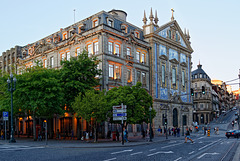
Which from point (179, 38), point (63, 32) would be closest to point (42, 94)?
point (63, 32)

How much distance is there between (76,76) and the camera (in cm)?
3944

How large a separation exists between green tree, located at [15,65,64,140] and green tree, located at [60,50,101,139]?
67.7 inches

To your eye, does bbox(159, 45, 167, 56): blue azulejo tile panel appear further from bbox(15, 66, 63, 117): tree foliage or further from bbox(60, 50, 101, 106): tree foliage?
bbox(15, 66, 63, 117): tree foliage

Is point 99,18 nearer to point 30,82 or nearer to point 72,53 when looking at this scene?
point 72,53

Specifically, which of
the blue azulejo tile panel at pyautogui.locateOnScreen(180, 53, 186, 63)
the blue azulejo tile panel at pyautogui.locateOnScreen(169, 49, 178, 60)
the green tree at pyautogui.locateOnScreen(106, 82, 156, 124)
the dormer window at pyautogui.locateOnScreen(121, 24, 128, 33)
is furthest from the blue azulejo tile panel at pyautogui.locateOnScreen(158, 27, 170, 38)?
the green tree at pyautogui.locateOnScreen(106, 82, 156, 124)

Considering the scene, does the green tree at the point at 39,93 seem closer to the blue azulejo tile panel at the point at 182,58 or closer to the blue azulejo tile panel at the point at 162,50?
the blue azulejo tile panel at the point at 162,50

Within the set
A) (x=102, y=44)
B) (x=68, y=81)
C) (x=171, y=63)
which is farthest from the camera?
(x=171, y=63)

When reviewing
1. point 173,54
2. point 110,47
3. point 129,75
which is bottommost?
point 129,75

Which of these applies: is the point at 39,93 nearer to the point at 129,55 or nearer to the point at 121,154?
the point at 121,154

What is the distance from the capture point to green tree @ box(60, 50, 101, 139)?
3856 centimetres

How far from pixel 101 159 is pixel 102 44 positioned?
27749mm

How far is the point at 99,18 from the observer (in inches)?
1791

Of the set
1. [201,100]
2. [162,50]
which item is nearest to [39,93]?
[162,50]

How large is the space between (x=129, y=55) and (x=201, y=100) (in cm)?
7075
